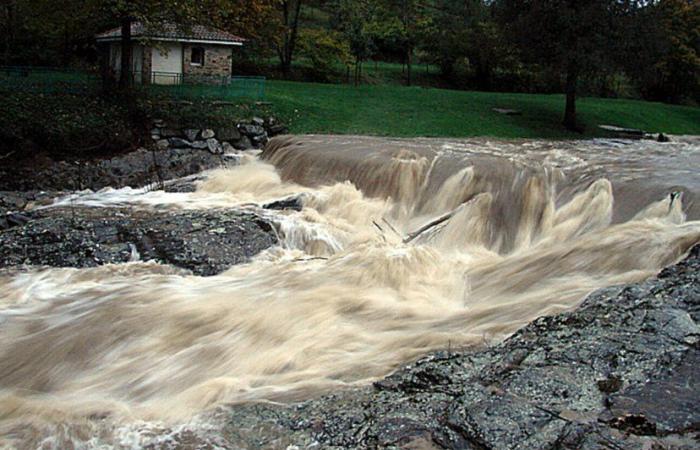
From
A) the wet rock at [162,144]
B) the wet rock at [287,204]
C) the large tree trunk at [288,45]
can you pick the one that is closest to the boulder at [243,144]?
the wet rock at [162,144]

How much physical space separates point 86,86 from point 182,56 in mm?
8361

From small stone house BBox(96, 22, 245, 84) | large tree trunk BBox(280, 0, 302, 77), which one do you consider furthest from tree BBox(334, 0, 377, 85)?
small stone house BBox(96, 22, 245, 84)

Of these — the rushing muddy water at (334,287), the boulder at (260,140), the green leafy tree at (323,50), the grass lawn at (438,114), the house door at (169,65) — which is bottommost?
the rushing muddy water at (334,287)

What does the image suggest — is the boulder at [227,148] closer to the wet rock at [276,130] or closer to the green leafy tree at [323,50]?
the wet rock at [276,130]

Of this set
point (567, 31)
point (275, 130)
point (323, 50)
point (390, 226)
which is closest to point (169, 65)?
point (275, 130)

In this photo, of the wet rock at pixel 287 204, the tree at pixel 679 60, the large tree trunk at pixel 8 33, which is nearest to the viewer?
the wet rock at pixel 287 204

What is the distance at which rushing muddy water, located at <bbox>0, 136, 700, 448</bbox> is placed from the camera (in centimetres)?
Answer: 682

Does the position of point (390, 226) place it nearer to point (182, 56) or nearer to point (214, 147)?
point (214, 147)

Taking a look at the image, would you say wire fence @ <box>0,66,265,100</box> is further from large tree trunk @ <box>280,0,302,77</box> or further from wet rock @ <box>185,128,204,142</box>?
large tree trunk @ <box>280,0,302,77</box>

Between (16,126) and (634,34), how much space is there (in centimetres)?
2055

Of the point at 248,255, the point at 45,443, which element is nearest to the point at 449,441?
the point at 45,443

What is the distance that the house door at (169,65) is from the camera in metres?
27.8

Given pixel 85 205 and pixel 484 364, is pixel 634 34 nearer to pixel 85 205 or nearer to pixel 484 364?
pixel 85 205

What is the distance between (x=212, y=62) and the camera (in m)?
30.8
